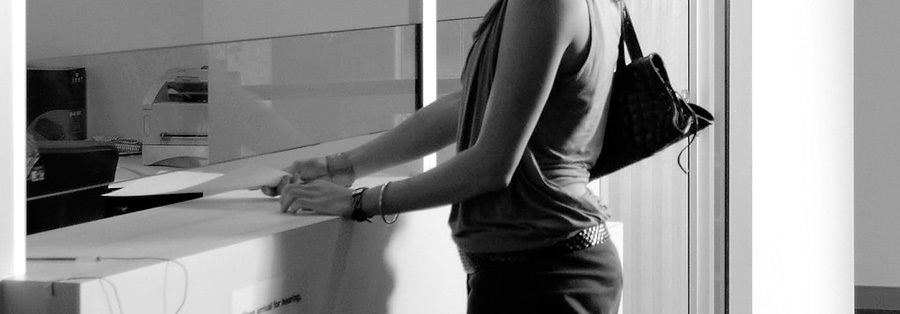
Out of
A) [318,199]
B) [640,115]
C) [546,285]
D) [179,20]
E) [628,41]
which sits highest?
[179,20]

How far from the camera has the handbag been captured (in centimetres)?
150

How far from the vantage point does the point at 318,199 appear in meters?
1.50

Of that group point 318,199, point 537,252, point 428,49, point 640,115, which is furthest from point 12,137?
point 428,49

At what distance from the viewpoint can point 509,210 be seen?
1.40 m

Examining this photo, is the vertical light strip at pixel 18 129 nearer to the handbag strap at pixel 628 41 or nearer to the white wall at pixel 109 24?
the handbag strap at pixel 628 41

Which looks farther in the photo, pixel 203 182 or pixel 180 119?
pixel 180 119

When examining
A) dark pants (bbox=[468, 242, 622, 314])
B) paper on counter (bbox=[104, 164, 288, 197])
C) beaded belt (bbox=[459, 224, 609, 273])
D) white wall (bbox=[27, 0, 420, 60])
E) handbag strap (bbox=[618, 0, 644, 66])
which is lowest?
dark pants (bbox=[468, 242, 622, 314])

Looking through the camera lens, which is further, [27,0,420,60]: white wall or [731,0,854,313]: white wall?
[731,0,854,313]: white wall

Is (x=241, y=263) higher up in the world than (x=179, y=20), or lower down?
lower down

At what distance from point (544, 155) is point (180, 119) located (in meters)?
0.74

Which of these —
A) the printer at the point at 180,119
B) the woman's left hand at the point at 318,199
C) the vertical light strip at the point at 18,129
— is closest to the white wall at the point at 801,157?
the printer at the point at 180,119
